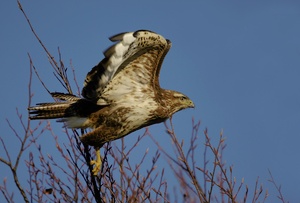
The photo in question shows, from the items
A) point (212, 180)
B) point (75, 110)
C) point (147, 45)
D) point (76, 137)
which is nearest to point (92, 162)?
point (76, 137)

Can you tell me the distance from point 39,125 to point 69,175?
1687mm

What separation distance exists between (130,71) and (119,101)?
1.46 feet

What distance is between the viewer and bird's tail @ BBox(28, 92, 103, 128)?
6.50m

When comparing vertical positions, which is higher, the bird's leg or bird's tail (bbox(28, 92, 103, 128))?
bird's tail (bbox(28, 92, 103, 128))

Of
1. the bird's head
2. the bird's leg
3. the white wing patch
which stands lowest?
the bird's leg

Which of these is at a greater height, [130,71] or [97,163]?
[130,71]

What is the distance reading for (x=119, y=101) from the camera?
6.42 metres

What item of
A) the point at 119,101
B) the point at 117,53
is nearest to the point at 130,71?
the point at 119,101

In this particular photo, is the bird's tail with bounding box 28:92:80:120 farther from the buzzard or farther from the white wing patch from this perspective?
the white wing patch

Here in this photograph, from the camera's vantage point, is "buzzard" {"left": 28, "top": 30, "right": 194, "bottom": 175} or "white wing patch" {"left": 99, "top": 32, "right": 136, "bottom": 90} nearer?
"white wing patch" {"left": 99, "top": 32, "right": 136, "bottom": 90}

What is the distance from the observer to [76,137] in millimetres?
6312

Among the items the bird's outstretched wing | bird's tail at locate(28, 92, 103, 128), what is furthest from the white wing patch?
bird's tail at locate(28, 92, 103, 128)

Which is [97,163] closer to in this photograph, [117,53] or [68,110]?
[68,110]

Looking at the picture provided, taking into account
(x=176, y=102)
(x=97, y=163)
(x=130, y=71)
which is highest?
(x=130, y=71)
